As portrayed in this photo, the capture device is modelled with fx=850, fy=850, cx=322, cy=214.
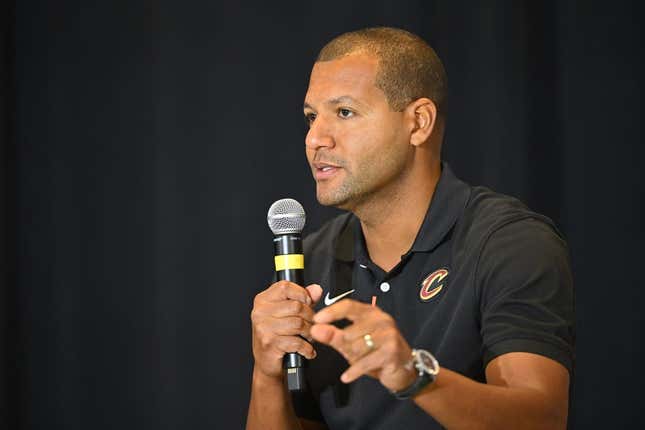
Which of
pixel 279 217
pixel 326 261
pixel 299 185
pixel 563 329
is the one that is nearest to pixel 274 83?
pixel 299 185

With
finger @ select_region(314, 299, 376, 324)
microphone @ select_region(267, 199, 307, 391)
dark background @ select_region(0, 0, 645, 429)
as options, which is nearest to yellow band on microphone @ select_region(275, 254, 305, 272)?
microphone @ select_region(267, 199, 307, 391)

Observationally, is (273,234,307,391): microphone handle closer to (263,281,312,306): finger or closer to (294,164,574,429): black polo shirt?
(263,281,312,306): finger

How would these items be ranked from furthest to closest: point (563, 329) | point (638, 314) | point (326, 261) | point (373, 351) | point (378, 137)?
point (638, 314) → point (326, 261) → point (378, 137) → point (563, 329) → point (373, 351)

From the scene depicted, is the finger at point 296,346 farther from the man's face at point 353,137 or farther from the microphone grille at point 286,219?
the man's face at point 353,137

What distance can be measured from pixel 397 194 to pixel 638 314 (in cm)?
104

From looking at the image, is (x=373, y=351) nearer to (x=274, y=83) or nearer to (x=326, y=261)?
(x=326, y=261)

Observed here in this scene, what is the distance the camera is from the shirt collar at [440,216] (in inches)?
68.9

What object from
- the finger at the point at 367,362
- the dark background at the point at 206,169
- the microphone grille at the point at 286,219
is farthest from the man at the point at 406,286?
→ the dark background at the point at 206,169

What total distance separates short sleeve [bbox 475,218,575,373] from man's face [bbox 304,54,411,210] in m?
0.31

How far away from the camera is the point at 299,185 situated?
2.59m

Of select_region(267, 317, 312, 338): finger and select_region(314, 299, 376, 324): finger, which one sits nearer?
select_region(314, 299, 376, 324): finger

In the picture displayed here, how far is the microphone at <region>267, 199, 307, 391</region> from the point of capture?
Answer: 4.82 ft

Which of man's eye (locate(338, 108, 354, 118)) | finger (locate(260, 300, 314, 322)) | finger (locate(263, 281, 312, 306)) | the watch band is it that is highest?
man's eye (locate(338, 108, 354, 118))

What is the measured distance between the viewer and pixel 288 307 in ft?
4.77
